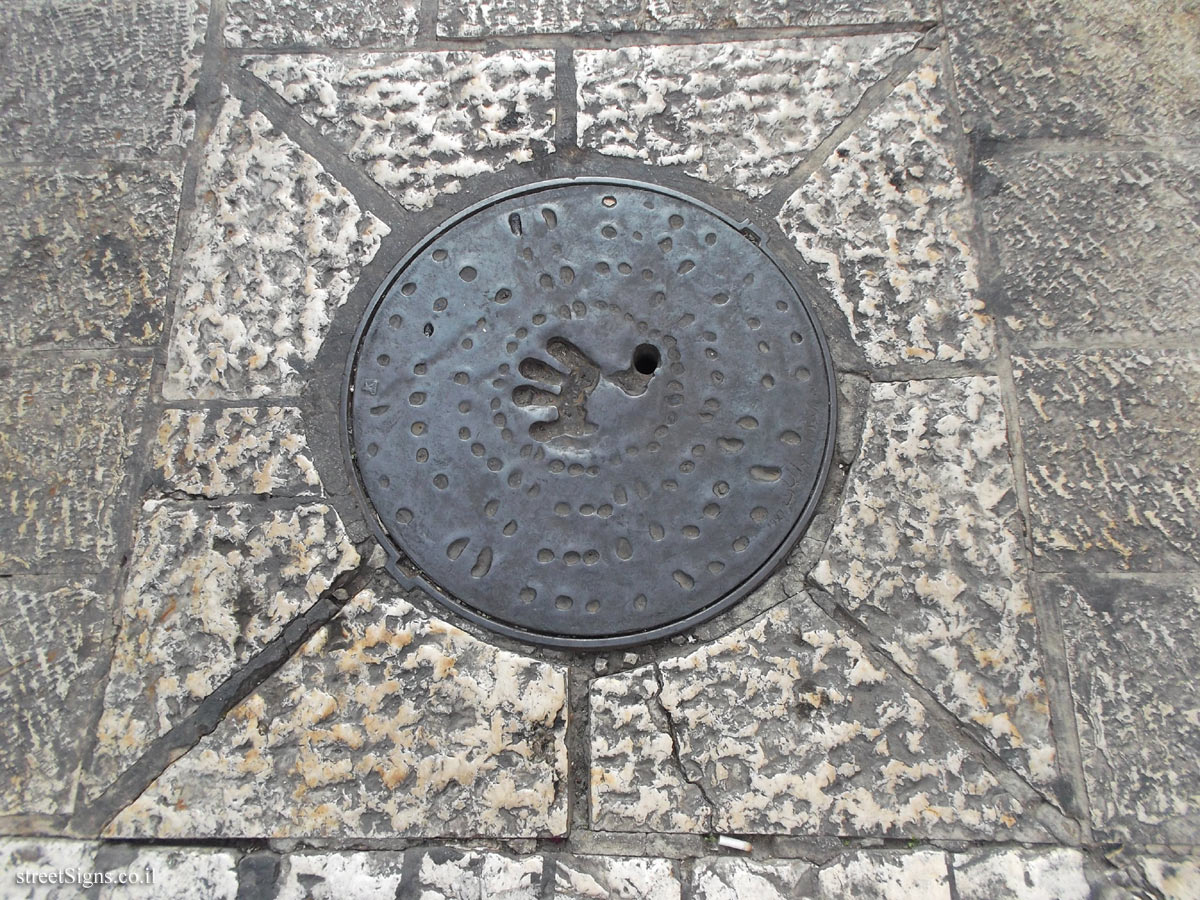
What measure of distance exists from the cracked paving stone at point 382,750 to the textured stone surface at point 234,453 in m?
0.35

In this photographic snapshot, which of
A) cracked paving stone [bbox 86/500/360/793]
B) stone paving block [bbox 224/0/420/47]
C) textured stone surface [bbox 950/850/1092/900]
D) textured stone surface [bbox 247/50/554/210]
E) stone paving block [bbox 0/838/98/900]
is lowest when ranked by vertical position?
stone paving block [bbox 0/838/98/900]

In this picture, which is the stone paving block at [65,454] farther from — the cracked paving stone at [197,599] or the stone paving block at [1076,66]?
the stone paving block at [1076,66]

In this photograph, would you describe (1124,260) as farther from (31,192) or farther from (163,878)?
(31,192)

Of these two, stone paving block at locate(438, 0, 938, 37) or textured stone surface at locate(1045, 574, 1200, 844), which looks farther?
stone paving block at locate(438, 0, 938, 37)

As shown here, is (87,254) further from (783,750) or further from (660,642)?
(783,750)

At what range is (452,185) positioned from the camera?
1861mm


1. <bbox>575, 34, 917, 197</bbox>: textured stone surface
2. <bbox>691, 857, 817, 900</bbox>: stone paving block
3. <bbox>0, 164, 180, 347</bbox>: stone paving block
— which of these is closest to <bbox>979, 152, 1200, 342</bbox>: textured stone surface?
<bbox>575, 34, 917, 197</bbox>: textured stone surface

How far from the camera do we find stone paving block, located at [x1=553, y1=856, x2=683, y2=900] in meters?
1.50

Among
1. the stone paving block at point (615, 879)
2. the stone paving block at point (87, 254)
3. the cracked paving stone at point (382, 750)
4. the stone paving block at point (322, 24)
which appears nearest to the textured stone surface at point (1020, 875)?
the stone paving block at point (615, 879)

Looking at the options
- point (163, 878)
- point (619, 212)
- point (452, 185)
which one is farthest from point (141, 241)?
point (163, 878)

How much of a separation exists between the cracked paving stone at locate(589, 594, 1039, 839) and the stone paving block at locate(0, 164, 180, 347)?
1401 mm

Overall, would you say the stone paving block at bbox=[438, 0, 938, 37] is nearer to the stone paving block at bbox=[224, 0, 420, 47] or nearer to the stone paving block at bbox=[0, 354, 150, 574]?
the stone paving block at bbox=[224, 0, 420, 47]

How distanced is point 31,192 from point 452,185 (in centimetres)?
104

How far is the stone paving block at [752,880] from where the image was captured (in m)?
1.50
